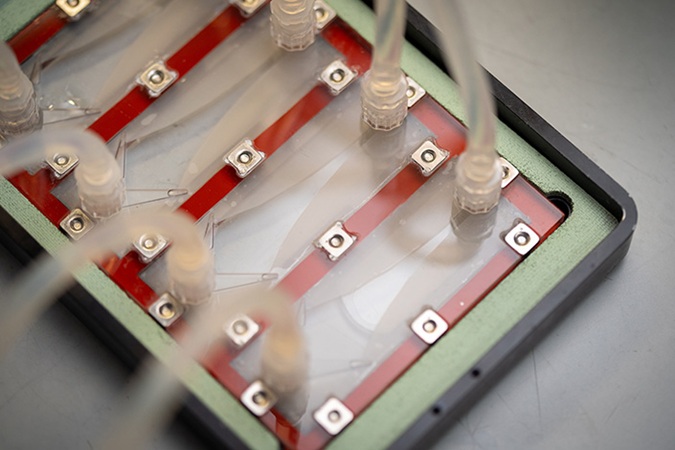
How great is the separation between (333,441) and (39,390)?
1.57ft

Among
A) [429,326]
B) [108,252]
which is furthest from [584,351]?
[108,252]

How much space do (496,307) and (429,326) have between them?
4.1 inches

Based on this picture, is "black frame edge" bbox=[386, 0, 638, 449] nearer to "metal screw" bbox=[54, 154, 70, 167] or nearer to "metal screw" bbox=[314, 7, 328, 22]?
"metal screw" bbox=[314, 7, 328, 22]

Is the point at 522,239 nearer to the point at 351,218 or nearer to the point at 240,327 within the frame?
the point at 351,218

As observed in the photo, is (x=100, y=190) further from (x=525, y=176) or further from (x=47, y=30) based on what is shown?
(x=525, y=176)

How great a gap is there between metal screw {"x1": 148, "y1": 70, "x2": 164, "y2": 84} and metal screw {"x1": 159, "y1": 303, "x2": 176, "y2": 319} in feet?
1.30

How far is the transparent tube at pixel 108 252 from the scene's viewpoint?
2.21 meters

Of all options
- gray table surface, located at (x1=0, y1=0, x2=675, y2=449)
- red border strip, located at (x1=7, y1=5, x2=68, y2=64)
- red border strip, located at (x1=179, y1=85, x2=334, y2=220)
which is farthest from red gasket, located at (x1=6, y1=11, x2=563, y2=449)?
red border strip, located at (x1=7, y1=5, x2=68, y2=64)

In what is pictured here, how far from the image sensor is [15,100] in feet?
8.11

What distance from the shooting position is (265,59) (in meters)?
2.59

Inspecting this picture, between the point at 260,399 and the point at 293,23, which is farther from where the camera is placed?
the point at 293,23

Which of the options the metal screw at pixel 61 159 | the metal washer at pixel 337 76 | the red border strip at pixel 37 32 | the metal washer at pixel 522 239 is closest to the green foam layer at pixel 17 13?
the red border strip at pixel 37 32

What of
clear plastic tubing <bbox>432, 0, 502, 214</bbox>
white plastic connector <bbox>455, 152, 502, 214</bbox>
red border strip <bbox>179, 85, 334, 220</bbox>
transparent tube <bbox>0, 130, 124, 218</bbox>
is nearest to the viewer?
clear plastic tubing <bbox>432, 0, 502, 214</bbox>

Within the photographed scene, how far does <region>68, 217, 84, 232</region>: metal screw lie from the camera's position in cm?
245
